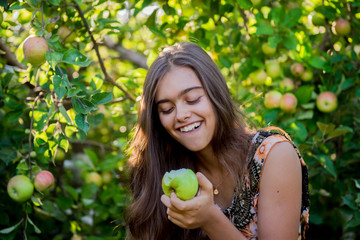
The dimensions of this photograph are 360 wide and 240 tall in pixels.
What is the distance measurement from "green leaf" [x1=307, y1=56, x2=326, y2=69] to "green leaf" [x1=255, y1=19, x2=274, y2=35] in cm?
26

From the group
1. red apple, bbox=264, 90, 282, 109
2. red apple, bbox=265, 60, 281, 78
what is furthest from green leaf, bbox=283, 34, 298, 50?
red apple, bbox=264, 90, 282, 109

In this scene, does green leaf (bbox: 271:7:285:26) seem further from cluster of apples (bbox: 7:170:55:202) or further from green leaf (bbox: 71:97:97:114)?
cluster of apples (bbox: 7:170:55:202)

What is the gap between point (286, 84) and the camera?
6.96ft

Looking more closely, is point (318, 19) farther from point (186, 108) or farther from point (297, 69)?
point (186, 108)

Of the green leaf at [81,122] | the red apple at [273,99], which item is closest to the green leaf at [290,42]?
the red apple at [273,99]

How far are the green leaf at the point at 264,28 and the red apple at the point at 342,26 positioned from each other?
14.7 inches

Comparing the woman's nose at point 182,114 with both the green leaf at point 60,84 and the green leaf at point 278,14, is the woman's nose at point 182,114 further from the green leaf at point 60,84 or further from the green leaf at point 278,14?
the green leaf at point 278,14

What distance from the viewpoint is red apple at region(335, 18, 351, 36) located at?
6.66 ft

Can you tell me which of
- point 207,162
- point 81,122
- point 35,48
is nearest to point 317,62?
point 207,162

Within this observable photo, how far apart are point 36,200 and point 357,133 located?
159cm

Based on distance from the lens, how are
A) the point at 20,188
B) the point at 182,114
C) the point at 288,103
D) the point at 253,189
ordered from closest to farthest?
the point at 182,114
the point at 253,189
the point at 20,188
the point at 288,103

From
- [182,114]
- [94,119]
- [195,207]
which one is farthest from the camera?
[94,119]

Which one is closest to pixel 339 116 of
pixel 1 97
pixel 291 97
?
pixel 291 97

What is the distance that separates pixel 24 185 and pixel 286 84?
1325 millimetres
